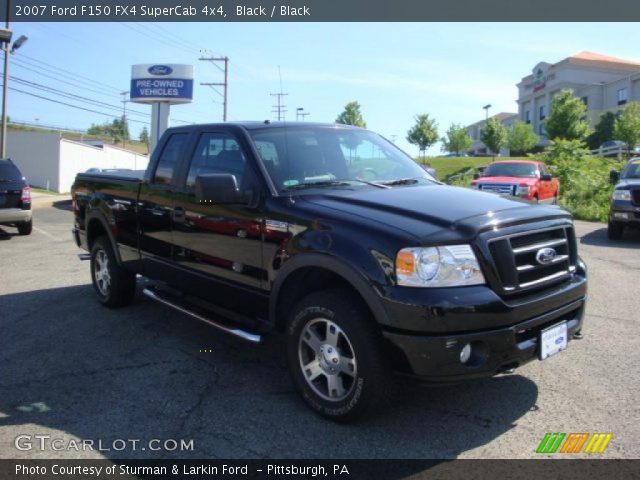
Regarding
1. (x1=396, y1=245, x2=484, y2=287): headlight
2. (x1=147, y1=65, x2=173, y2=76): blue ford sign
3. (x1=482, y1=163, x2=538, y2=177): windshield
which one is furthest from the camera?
(x1=147, y1=65, x2=173, y2=76): blue ford sign

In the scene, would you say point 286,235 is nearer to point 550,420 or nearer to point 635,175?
point 550,420

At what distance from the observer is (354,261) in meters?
3.29

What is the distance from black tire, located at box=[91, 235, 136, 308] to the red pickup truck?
35.9 ft

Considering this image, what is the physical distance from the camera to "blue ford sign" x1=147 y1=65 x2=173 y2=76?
105 ft

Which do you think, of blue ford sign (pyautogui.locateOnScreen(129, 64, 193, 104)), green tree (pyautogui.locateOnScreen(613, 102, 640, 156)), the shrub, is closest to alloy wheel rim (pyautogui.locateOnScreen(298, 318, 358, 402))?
the shrub

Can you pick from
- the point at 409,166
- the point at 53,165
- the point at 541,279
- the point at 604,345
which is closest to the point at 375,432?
the point at 541,279

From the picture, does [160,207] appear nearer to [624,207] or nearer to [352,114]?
[624,207]

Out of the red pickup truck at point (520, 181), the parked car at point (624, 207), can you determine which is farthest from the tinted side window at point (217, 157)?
the red pickup truck at point (520, 181)

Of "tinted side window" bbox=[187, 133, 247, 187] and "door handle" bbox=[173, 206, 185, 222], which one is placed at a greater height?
"tinted side window" bbox=[187, 133, 247, 187]

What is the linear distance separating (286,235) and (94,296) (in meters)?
4.02

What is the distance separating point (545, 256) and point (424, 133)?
61349 mm

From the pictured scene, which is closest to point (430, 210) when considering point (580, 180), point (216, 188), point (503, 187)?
point (216, 188)

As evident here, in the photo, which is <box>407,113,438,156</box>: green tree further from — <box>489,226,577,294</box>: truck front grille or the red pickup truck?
<box>489,226,577,294</box>: truck front grille

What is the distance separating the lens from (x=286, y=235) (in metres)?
3.77
